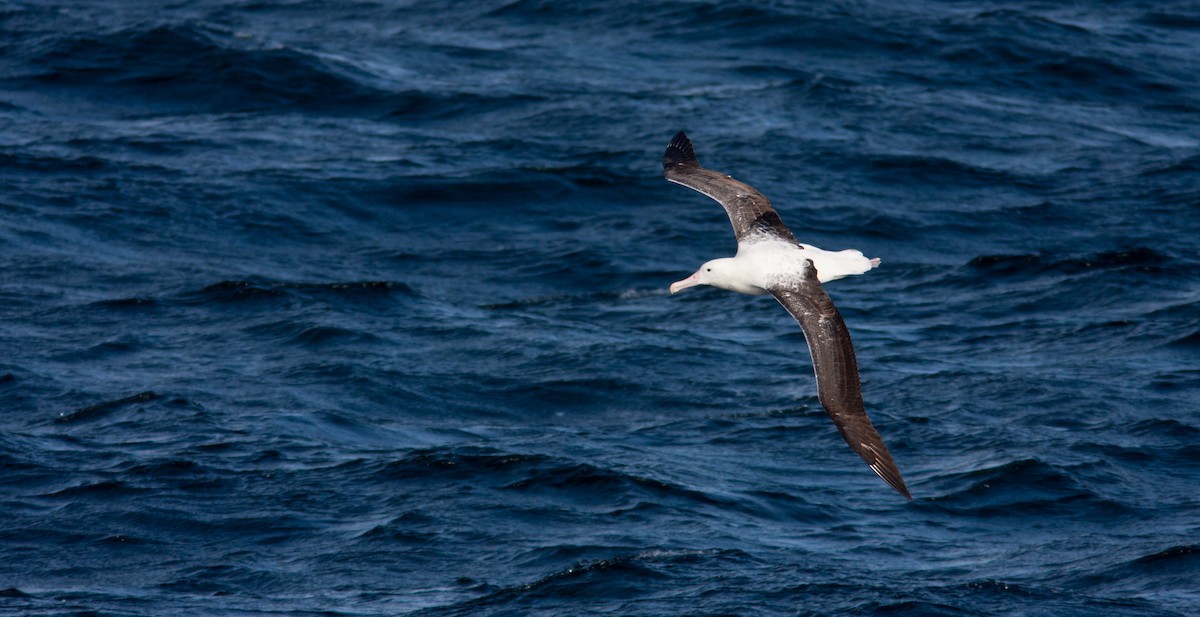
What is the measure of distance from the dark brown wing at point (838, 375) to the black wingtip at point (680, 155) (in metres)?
2.73

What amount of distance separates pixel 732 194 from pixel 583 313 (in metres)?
5.68

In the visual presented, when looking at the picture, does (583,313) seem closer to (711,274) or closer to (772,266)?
(711,274)

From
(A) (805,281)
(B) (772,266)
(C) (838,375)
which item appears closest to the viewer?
(C) (838,375)

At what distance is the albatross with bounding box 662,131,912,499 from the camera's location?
10.9m

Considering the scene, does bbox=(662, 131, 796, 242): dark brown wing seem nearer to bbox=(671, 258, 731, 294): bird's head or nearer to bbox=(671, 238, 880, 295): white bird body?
bbox=(671, 238, 880, 295): white bird body

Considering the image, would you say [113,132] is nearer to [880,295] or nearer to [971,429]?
[880,295]

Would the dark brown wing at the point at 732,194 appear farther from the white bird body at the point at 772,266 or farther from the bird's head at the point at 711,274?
the bird's head at the point at 711,274

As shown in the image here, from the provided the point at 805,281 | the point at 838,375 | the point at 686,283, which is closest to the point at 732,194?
the point at 686,283

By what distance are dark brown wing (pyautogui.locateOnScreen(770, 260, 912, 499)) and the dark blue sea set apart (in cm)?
245

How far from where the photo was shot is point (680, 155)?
14.3 m

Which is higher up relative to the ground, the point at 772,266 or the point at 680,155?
the point at 680,155

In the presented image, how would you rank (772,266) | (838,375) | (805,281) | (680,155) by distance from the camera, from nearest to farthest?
1. (838,375)
2. (805,281)
3. (772,266)
4. (680,155)

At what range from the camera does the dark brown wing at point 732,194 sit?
1270 centimetres

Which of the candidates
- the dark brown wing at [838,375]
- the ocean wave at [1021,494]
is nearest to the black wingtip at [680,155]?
the dark brown wing at [838,375]
